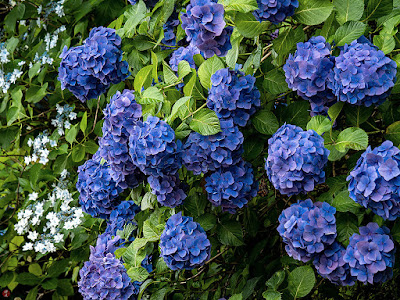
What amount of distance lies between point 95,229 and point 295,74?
120cm

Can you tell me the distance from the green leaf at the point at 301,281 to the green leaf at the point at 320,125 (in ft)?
1.32

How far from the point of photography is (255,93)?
49.9 inches

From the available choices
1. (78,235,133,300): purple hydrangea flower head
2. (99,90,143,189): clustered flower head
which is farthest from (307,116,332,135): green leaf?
(78,235,133,300): purple hydrangea flower head

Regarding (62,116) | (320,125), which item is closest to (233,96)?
(320,125)

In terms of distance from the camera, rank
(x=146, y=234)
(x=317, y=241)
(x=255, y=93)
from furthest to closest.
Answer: (x=146, y=234) < (x=255, y=93) < (x=317, y=241)

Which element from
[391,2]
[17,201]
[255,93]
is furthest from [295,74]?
[17,201]

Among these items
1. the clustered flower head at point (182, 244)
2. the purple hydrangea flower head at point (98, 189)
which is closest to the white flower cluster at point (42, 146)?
the purple hydrangea flower head at point (98, 189)

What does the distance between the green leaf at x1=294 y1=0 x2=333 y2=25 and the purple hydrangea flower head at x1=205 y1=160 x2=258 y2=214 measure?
1.29 feet

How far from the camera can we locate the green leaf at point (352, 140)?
1107 mm

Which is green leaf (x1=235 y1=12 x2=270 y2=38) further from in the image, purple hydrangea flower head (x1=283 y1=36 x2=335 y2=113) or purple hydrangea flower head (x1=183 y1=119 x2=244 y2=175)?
purple hydrangea flower head (x1=183 y1=119 x2=244 y2=175)

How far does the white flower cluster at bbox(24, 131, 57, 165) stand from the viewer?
7.36 feet

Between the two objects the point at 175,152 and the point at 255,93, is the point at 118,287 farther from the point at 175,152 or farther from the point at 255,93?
the point at 255,93

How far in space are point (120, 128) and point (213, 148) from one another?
0.81 feet

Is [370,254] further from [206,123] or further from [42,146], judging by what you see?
[42,146]
